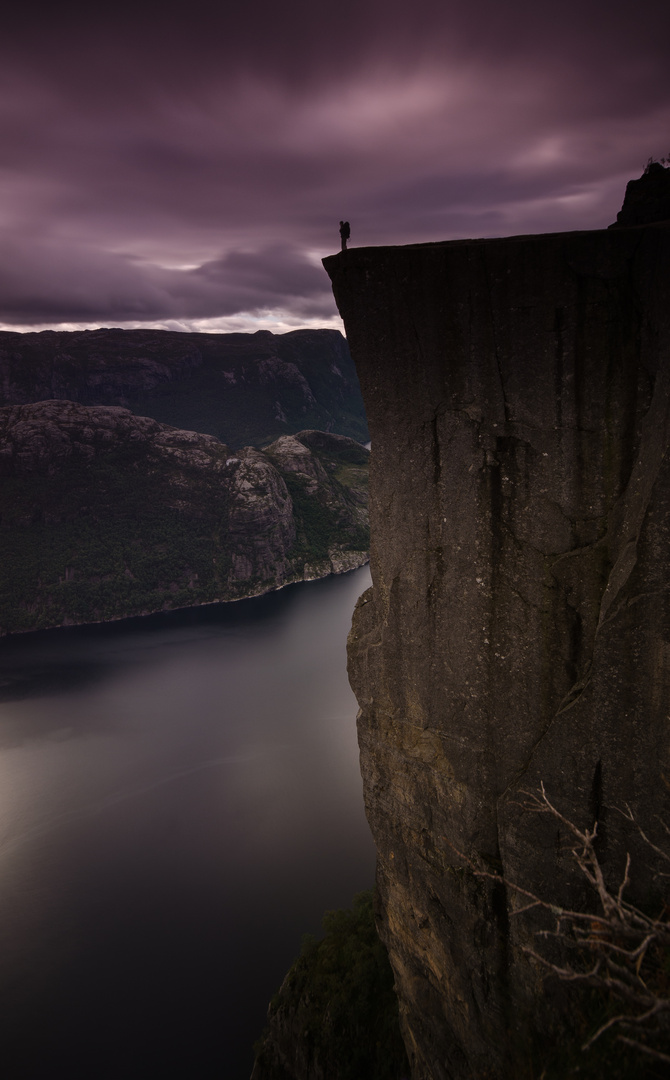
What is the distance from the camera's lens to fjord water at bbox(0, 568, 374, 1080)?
28.9 metres

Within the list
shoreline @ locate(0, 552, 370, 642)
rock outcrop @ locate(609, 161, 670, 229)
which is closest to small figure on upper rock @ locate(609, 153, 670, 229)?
rock outcrop @ locate(609, 161, 670, 229)

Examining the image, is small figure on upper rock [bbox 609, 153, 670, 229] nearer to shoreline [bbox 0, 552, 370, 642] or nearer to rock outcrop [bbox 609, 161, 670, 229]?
rock outcrop [bbox 609, 161, 670, 229]

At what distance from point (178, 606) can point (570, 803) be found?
10562 cm

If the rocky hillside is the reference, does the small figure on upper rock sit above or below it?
above

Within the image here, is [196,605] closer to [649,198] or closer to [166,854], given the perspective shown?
[166,854]

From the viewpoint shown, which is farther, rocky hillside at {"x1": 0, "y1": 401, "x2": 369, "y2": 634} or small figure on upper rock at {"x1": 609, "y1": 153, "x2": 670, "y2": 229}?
rocky hillside at {"x1": 0, "y1": 401, "x2": 369, "y2": 634}

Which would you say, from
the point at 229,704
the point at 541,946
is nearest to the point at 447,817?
the point at 541,946

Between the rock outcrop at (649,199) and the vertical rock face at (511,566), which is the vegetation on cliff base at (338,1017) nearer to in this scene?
the vertical rock face at (511,566)

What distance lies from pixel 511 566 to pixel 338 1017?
21.0 m

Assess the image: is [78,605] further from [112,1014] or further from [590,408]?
[590,408]

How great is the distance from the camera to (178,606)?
108 m

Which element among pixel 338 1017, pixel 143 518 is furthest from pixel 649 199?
pixel 143 518

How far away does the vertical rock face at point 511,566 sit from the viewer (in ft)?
25.2

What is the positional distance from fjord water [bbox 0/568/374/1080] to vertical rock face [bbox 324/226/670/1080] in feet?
83.3
